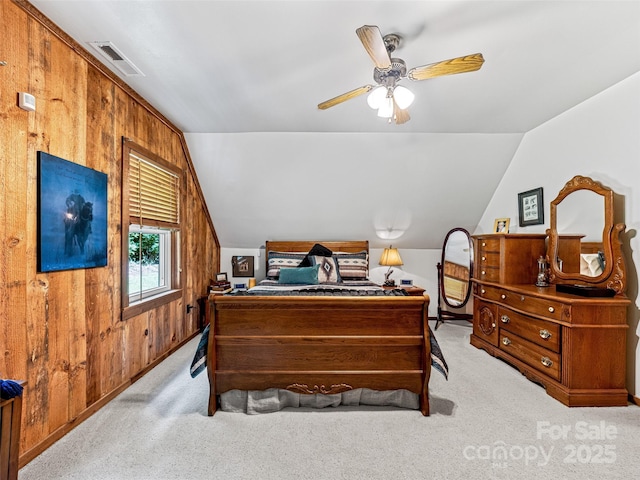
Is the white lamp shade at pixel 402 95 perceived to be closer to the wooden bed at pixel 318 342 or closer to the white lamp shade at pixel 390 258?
the wooden bed at pixel 318 342

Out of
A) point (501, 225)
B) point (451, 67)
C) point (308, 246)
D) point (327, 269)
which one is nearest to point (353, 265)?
point (327, 269)

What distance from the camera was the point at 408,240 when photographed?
4.89 m

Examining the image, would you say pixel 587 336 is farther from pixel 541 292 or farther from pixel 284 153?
pixel 284 153

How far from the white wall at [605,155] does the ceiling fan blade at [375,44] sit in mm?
2186

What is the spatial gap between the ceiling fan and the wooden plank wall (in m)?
1.67

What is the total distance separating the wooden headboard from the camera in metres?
4.75

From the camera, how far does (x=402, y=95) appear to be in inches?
76.6

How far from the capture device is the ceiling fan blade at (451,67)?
1.63 m

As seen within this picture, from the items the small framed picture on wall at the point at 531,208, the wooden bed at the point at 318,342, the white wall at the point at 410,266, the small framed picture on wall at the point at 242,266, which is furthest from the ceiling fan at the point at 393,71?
the small framed picture on wall at the point at 242,266

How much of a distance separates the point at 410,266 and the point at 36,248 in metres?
4.46

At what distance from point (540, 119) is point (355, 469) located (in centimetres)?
364

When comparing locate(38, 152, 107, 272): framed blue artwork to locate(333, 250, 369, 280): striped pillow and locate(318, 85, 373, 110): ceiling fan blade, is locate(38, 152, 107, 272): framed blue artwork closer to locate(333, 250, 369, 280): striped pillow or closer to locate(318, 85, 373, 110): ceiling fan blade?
locate(318, 85, 373, 110): ceiling fan blade

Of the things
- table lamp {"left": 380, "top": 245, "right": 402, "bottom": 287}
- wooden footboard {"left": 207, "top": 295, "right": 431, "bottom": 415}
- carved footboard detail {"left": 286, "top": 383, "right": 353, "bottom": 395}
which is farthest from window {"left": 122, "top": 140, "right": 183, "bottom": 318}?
table lamp {"left": 380, "top": 245, "right": 402, "bottom": 287}

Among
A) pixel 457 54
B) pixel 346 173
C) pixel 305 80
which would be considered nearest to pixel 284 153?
pixel 346 173
